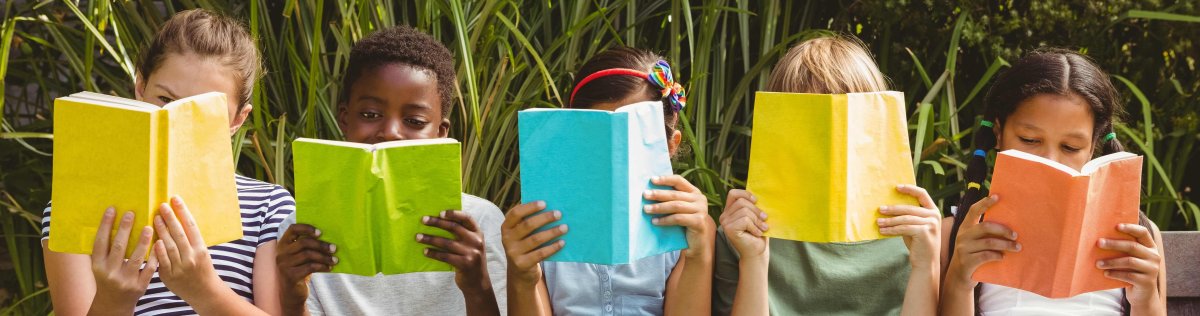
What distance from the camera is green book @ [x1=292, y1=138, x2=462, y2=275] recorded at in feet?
5.80

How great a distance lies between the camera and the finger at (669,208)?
1844 mm

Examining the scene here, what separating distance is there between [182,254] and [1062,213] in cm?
147

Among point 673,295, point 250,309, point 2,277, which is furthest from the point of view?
point 2,277

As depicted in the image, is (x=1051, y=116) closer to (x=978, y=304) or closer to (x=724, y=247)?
(x=978, y=304)

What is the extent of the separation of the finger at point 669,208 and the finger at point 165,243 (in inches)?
30.7

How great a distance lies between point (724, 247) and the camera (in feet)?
7.39

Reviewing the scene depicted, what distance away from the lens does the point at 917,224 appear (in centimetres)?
190

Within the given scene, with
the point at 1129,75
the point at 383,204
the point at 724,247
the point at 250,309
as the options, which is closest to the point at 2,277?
the point at 250,309

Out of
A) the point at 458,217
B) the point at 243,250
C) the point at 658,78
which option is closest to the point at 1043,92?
the point at 658,78

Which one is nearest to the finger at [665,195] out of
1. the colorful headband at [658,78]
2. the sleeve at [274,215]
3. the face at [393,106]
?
the colorful headband at [658,78]

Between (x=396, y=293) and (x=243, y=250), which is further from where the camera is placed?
(x=396, y=293)

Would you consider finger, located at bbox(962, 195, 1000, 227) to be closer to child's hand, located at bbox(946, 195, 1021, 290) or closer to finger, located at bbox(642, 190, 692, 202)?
child's hand, located at bbox(946, 195, 1021, 290)

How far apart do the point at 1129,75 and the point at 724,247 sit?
6.28 feet

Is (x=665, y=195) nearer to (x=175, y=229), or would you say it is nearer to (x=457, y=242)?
Result: (x=457, y=242)
